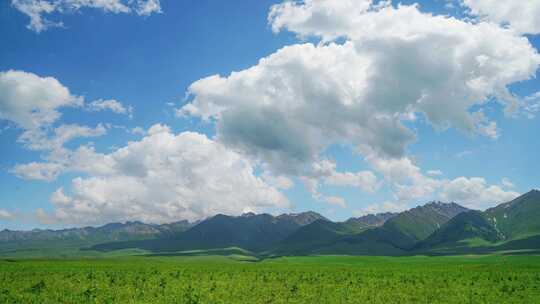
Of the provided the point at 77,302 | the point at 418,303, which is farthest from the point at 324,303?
the point at 77,302

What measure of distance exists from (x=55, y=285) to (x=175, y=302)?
1912 cm

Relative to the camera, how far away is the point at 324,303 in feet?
118

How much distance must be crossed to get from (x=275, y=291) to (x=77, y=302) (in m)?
18.1

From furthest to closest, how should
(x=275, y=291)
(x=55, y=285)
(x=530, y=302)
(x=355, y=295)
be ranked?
(x=55, y=285)
(x=275, y=291)
(x=355, y=295)
(x=530, y=302)

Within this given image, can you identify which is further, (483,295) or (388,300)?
(483,295)

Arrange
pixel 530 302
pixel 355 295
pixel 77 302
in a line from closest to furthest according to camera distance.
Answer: pixel 77 302 < pixel 530 302 < pixel 355 295

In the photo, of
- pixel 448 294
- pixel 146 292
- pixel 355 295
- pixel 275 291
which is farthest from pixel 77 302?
pixel 448 294

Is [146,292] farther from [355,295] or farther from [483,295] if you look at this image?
[483,295]

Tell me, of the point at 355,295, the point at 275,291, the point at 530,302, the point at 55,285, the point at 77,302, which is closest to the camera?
the point at 77,302

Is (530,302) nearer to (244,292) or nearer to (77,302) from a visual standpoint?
(244,292)

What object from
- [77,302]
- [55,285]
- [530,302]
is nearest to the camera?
[77,302]

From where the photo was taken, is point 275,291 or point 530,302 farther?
point 275,291

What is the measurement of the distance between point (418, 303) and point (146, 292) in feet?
80.2

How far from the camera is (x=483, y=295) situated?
4088cm
